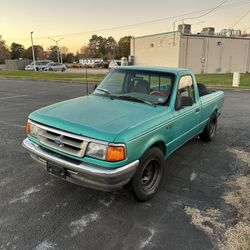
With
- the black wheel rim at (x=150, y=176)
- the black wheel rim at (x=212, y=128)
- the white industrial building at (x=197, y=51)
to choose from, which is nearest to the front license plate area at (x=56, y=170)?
the black wheel rim at (x=150, y=176)

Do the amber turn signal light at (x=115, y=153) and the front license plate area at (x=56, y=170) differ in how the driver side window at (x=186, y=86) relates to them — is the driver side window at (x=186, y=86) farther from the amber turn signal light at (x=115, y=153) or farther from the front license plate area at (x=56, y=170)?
the front license plate area at (x=56, y=170)

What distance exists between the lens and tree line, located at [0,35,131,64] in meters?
82.0

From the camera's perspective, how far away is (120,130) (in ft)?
9.49

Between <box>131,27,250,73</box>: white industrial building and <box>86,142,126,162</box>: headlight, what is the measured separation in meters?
32.5

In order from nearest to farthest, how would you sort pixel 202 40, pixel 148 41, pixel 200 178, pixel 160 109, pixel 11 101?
pixel 160 109
pixel 200 178
pixel 11 101
pixel 202 40
pixel 148 41

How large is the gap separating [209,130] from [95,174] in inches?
151

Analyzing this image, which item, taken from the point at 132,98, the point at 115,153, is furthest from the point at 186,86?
the point at 115,153

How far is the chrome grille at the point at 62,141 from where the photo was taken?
9.59 ft

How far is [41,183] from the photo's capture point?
391 cm

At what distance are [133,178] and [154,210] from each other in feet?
1.77

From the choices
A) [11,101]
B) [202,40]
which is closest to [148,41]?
[202,40]

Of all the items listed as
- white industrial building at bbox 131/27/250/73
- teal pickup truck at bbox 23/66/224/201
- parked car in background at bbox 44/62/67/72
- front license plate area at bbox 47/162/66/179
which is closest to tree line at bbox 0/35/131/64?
parked car in background at bbox 44/62/67/72

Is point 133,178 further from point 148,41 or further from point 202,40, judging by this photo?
point 148,41

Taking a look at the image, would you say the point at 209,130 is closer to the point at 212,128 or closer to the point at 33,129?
the point at 212,128
